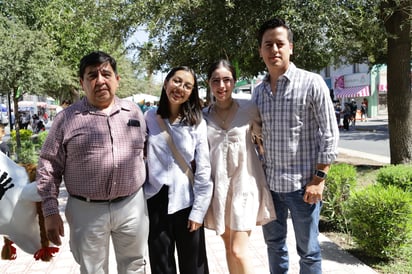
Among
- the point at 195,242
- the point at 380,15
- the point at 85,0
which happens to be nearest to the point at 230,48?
the point at 85,0

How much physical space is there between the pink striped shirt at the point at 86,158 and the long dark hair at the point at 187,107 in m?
0.36

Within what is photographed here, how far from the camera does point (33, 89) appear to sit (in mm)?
11117

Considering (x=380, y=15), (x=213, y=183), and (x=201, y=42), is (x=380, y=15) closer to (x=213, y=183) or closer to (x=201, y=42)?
(x=201, y=42)

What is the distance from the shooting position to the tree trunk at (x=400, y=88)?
7.68 meters

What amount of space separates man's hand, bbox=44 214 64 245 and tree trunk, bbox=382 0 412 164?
752 centimetres

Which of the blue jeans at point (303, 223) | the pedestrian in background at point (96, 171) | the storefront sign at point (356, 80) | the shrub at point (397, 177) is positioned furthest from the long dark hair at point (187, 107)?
the storefront sign at point (356, 80)

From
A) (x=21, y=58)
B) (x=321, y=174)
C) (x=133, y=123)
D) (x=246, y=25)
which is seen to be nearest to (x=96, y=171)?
(x=133, y=123)

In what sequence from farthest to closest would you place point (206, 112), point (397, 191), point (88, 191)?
point (397, 191), point (206, 112), point (88, 191)

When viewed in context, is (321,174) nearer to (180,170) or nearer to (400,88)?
(180,170)

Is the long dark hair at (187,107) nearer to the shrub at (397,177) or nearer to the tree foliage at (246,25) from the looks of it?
the tree foliage at (246,25)

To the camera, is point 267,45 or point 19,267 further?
point 19,267

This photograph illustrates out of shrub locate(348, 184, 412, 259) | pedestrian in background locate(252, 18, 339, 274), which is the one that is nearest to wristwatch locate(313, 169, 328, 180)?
pedestrian in background locate(252, 18, 339, 274)

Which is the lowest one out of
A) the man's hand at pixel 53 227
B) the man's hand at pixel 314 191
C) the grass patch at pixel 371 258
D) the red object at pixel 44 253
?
the grass patch at pixel 371 258

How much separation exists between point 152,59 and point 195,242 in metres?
5.11
